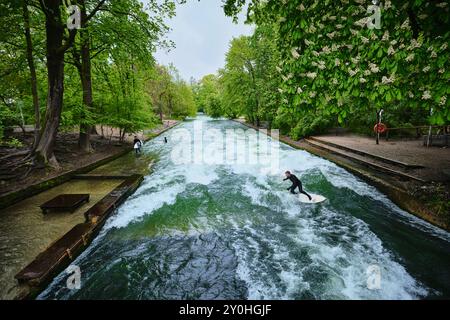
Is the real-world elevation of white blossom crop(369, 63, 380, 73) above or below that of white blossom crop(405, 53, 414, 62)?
below

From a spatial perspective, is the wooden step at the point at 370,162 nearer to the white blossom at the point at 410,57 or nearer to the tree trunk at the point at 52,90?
the white blossom at the point at 410,57

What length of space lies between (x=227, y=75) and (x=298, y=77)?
37829 mm

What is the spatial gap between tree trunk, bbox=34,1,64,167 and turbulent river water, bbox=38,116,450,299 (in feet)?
18.9

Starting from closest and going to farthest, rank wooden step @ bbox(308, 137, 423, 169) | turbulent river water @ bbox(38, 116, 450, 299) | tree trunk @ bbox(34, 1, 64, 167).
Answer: turbulent river water @ bbox(38, 116, 450, 299) → wooden step @ bbox(308, 137, 423, 169) → tree trunk @ bbox(34, 1, 64, 167)

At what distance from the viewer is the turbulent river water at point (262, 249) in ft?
16.0

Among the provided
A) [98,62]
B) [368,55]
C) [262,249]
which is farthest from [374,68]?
[98,62]

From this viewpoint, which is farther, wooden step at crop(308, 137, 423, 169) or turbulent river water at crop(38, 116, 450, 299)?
wooden step at crop(308, 137, 423, 169)

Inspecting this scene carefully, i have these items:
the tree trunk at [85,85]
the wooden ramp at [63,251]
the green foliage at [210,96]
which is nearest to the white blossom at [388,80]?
the wooden ramp at [63,251]

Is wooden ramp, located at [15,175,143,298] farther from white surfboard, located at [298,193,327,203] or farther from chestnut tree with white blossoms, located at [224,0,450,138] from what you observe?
white surfboard, located at [298,193,327,203]

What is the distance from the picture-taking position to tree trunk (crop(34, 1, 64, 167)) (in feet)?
35.8

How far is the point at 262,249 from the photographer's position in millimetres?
6285

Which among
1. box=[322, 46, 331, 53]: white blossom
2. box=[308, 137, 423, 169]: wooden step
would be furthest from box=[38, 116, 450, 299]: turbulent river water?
box=[322, 46, 331, 53]: white blossom

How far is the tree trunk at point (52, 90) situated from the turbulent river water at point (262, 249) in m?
5.75
